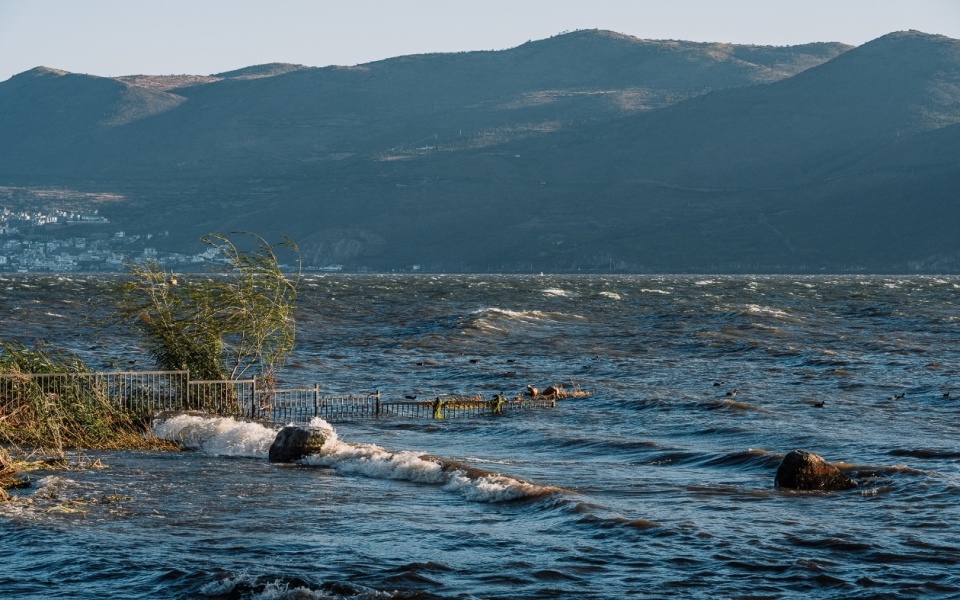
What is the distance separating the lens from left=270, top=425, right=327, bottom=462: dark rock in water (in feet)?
82.2

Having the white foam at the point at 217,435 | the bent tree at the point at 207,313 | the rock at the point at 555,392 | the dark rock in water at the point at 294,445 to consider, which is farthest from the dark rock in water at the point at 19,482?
the rock at the point at 555,392

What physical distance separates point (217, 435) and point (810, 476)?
11.9 metres

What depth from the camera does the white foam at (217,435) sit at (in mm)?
25984

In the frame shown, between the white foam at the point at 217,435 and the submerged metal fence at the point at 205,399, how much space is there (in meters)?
0.77

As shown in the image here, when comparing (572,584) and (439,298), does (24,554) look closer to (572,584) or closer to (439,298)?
(572,584)

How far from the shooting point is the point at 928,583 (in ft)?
51.2

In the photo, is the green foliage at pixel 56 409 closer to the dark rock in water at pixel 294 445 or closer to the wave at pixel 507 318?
the dark rock in water at pixel 294 445

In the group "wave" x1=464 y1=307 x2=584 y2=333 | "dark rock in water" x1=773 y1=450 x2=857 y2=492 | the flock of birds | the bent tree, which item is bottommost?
"wave" x1=464 y1=307 x2=584 y2=333

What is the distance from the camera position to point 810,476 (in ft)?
74.0

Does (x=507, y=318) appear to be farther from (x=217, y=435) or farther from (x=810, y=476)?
(x=810, y=476)

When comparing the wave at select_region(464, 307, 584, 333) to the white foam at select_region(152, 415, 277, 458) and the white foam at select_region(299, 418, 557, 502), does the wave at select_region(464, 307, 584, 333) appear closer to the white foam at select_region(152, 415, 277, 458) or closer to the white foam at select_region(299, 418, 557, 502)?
the white foam at select_region(152, 415, 277, 458)

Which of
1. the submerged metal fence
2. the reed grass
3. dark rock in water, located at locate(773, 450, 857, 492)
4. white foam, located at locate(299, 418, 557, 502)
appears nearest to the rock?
the submerged metal fence

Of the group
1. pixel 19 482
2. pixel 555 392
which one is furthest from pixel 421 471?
pixel 555 392

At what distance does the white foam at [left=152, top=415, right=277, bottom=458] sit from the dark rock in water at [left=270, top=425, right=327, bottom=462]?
696mm
